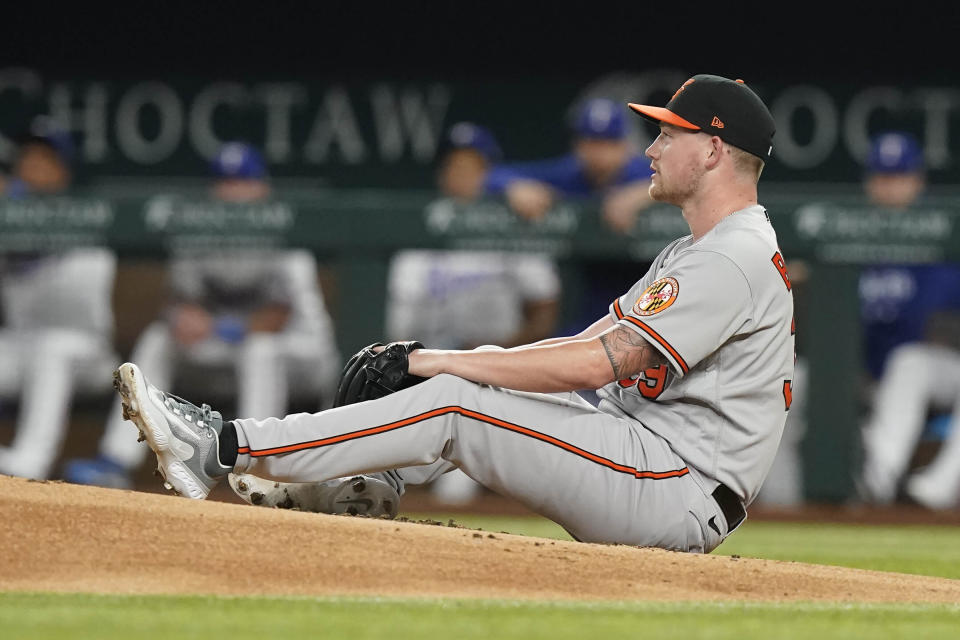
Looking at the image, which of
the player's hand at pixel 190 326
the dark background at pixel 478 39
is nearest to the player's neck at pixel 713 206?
the player's hand at pixel 190 326

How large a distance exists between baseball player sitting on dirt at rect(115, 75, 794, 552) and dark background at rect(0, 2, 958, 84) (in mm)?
6843

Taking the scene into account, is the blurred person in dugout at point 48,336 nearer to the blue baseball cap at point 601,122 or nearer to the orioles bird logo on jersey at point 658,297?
the blue baseball cap at point 601,122

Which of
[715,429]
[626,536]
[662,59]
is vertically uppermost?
[662,59]

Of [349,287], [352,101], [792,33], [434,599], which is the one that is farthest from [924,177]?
[434,599]

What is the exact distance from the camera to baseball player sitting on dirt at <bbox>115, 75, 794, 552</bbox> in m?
4.04

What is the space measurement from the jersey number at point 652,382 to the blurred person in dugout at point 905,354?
4.04m

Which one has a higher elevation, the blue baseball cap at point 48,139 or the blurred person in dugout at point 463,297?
the blue baseball cap at point 48,139

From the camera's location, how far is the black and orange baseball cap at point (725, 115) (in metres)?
4.24

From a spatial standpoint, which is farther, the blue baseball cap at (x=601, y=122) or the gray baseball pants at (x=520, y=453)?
the blue baseball cap at (x=601, y=122)

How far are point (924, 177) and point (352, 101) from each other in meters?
3.78

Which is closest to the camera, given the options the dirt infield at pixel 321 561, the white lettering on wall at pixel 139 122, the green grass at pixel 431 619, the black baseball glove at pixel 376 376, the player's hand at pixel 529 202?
the green grass at pixel 431 619

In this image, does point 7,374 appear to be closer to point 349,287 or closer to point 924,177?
point 349,287

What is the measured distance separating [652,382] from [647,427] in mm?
119

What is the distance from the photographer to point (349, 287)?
26.9 ft
